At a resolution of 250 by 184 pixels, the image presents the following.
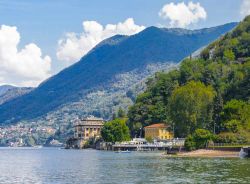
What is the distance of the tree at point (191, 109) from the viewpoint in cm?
17975

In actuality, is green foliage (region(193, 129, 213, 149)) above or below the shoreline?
above

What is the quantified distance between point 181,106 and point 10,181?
335ft

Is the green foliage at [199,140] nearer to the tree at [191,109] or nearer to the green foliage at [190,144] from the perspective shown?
the green foliage at [190,144]

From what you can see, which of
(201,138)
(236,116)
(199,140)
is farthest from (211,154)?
(236,116)

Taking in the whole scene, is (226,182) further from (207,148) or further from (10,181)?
(207,148)

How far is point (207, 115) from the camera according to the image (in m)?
182

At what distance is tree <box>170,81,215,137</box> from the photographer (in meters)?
180

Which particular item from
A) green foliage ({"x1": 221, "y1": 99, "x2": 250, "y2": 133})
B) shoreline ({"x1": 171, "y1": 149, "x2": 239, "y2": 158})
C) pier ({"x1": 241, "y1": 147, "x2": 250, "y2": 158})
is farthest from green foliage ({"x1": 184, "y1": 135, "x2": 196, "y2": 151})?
pier ({"x1": 241, "y1": 147, "x2": 250, "y2": 158})

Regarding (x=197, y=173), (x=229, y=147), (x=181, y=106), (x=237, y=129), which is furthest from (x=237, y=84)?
(x=197, y=173)

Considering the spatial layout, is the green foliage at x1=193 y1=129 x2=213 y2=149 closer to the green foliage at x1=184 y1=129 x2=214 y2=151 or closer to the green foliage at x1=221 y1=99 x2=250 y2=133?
the green foliage at x1=184 y1=129 x2=214 y2=151

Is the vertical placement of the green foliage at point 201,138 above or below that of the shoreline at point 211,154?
above

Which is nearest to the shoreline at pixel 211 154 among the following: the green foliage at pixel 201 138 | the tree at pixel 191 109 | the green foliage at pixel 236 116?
the green foliage at pixel 201 138

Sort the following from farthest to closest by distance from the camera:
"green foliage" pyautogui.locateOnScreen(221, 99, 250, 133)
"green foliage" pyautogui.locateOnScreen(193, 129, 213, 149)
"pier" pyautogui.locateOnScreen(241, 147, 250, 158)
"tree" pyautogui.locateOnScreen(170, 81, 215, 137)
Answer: "tree" pyautogui.locateOnScreen(170, 81, 215, 137), "green foliage" pyautogui.locateOnScreen(221, 99, 250, 133), "green foliage" pyautogui.locateOnScreen(193, 129, 213, 149), "pier" pyautogui.locateOnScreen(241, 147, 250, 158)

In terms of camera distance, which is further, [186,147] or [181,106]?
[181,106]
